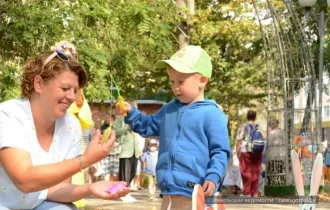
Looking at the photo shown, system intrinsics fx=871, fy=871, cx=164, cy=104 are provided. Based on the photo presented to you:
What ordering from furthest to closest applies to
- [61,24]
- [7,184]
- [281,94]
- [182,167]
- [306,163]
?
[281,94], [306,163], [61,24], [182,167], [7,184]

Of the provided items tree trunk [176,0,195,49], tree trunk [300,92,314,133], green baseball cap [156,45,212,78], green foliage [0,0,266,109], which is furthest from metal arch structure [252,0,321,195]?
green baseball cap [156,45,212,78]

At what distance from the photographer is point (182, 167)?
5.73 meters

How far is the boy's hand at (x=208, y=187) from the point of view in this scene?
5523 mm

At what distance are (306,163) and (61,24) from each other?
7754mm

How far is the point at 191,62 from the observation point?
19.6 feet

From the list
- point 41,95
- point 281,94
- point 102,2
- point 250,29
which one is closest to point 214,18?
point 250,29

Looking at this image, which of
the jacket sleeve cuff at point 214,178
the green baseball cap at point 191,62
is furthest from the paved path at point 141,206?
the jacket sleeve cuff at point 214,178

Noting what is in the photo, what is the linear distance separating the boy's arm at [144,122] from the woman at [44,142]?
208cm

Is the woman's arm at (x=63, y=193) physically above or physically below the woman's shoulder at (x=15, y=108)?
below

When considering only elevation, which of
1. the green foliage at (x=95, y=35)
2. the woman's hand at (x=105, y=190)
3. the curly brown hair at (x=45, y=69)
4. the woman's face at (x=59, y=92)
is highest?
the green foliage at (x=95, y=35)

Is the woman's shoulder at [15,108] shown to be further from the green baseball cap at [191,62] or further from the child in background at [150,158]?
the child in background at [150,158]

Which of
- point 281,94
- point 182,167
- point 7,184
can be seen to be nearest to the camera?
point 7,184

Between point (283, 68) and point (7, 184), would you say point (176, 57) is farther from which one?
point (283, 68)

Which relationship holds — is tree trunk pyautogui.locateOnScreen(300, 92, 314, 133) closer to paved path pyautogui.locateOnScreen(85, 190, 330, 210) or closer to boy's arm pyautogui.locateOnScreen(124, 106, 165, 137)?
paved path pyautogui.locateOnScreen(85, 190, 330, 210)
